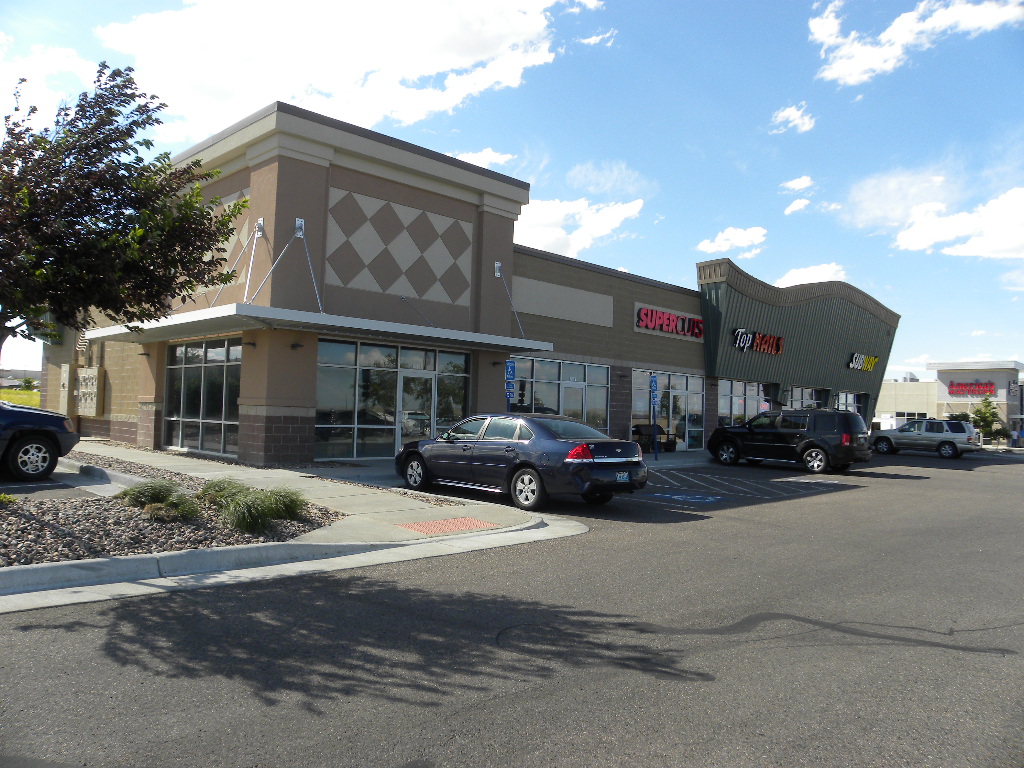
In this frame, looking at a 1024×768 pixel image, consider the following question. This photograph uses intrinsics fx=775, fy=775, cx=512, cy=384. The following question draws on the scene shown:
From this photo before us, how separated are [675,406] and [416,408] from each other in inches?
487

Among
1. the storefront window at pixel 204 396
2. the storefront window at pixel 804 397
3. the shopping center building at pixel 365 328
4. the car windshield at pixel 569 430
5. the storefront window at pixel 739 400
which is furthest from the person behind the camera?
the storefront window at pixel 804 397

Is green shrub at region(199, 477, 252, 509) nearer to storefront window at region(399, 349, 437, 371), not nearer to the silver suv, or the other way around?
storefront window at region(399, 349, 437, 371)

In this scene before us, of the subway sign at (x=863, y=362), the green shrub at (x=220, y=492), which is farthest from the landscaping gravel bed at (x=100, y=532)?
the subway sign at (x=863, y=362)

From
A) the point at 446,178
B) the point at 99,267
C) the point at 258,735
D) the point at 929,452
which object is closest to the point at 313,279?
the point at 446,178

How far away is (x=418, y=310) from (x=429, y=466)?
21.6 feet

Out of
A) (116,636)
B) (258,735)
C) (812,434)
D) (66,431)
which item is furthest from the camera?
(812,434)

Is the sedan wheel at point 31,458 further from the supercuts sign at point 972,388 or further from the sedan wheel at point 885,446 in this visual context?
the supercuts sign at point 972,388

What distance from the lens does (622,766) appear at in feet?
11.9

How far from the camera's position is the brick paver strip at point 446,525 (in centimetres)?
1003

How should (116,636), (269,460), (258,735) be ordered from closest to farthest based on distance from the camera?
(258,735) → (116,636) → (269,460)

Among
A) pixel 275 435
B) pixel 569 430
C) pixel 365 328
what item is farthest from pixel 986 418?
pixel 275 435

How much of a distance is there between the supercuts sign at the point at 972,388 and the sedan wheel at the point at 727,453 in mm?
49093

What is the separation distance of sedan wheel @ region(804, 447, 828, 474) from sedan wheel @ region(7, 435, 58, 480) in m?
18.2

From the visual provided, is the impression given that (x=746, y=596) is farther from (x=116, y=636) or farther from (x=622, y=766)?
(x=116, y=636)
